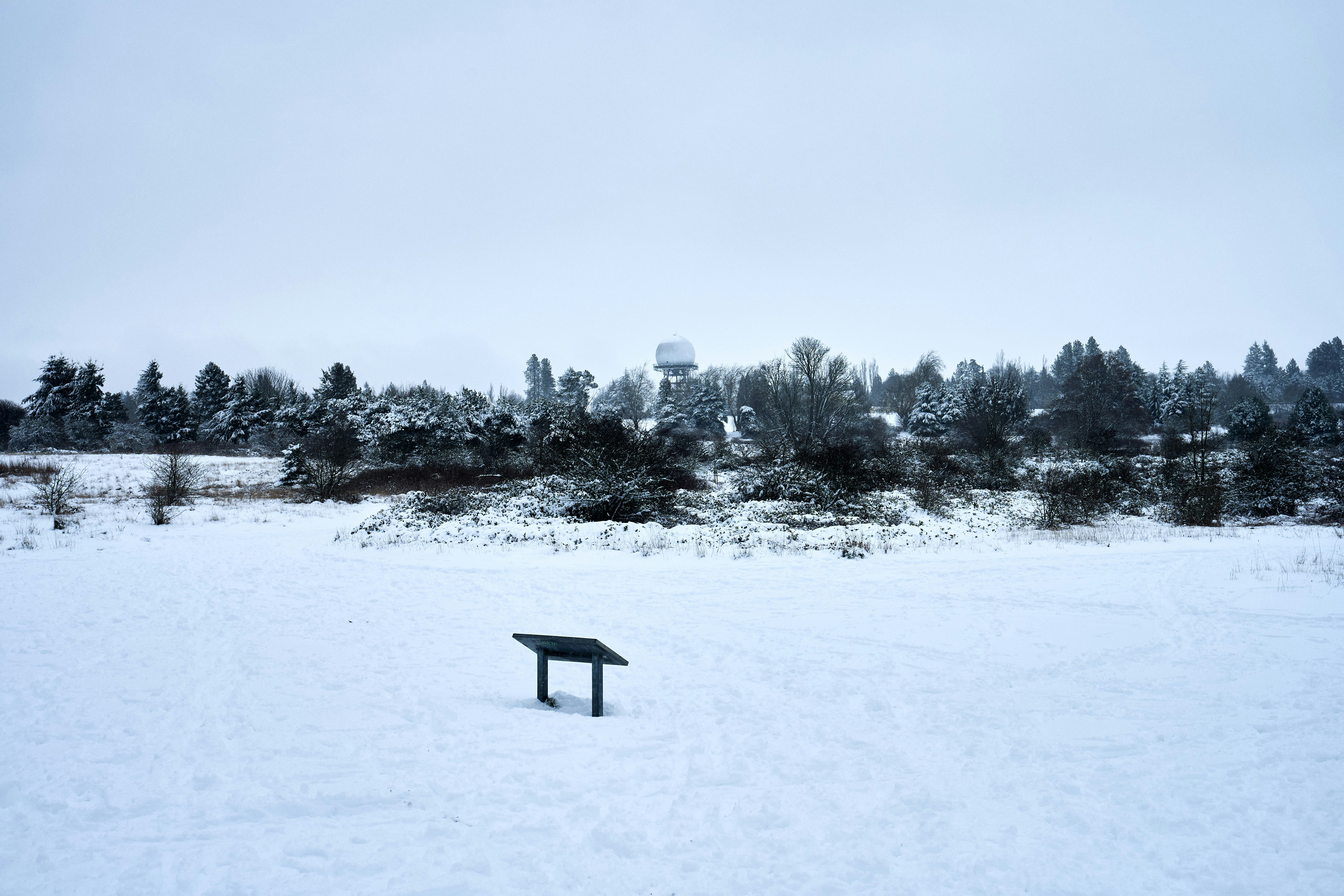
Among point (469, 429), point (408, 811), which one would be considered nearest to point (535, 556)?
point (408, 811)

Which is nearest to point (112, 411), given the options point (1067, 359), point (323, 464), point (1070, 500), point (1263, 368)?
point (323, 464)

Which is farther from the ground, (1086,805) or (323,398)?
(323,398)

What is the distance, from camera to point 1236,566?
12828 mm

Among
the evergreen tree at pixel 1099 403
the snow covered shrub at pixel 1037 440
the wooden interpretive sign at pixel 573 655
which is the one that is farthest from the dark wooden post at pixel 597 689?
the evergreen tree at pixel 1099 403

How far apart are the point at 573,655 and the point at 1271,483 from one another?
90.3 feet

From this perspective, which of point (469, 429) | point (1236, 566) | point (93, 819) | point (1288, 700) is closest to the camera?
point (93, 819)

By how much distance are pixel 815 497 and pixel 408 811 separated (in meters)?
20.7

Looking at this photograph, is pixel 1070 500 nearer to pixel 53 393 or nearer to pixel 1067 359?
pixel 53 393

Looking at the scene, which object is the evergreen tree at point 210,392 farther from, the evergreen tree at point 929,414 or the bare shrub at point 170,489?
the evergreen tree at point 929,414

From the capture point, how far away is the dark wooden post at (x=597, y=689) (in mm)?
5980

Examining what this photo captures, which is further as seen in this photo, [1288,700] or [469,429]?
[469,429]

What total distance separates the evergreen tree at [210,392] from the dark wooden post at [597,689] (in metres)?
56.3

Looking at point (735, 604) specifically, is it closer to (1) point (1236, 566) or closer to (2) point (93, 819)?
(2) point (93, 819)

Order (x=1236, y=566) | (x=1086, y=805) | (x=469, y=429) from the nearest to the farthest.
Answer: (x=1086, y=805)
(x=1236, y=566)
(x=469, y=429)
